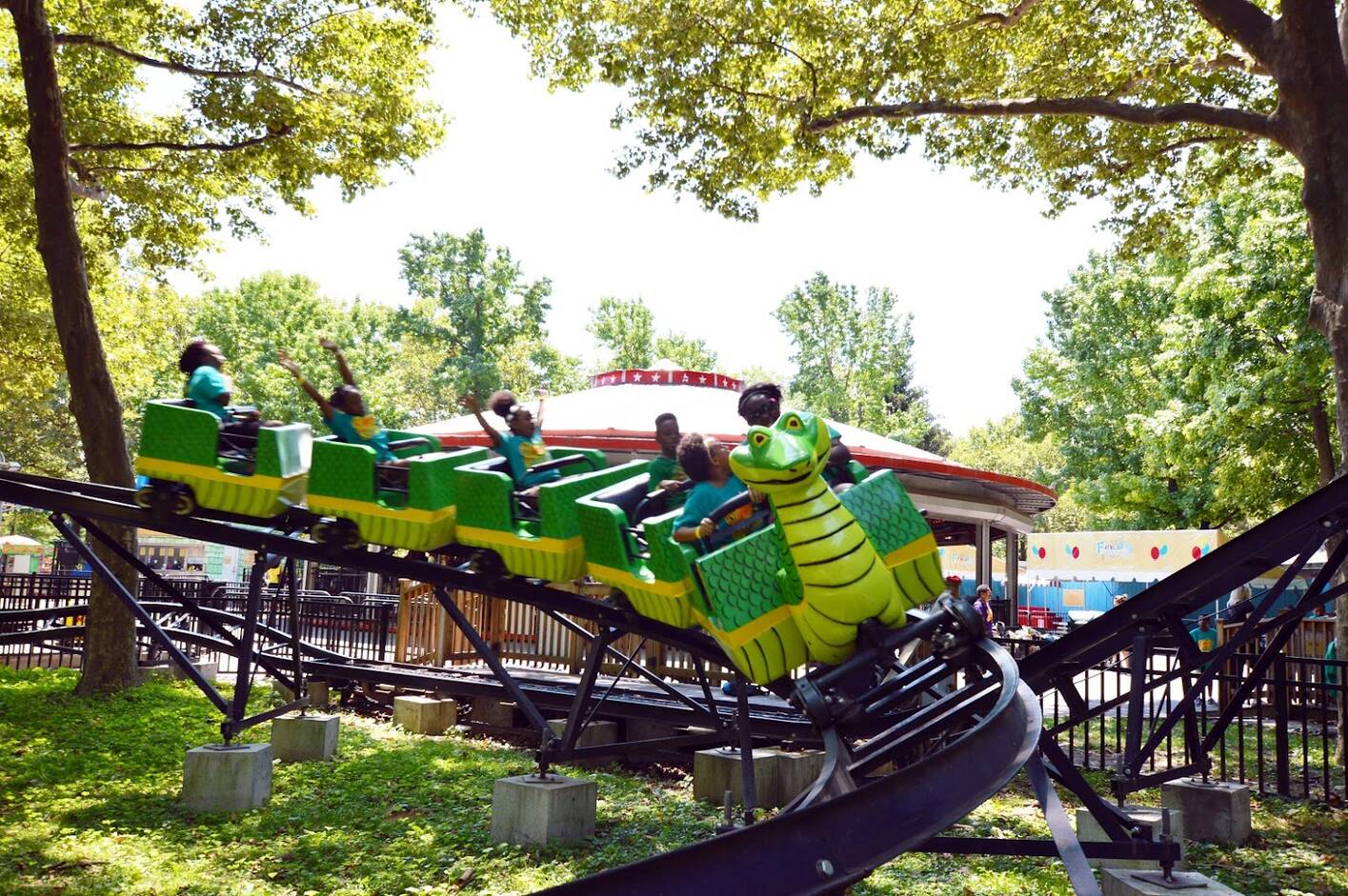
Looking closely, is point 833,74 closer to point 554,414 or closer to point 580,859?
point 554,414

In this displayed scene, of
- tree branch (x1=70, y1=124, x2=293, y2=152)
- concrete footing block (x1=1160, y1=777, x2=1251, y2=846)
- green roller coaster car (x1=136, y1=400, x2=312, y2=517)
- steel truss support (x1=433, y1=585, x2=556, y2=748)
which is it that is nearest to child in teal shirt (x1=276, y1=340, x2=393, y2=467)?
green roller coaster car (x1=136, y1=400, x2=312, y2=517)

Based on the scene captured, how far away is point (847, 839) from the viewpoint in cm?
246

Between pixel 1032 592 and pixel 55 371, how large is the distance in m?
31.2

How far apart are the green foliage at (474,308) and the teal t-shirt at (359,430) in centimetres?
3634

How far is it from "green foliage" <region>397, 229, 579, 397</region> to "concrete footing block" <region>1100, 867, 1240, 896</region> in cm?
3864

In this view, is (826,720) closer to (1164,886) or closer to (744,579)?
(744,579)

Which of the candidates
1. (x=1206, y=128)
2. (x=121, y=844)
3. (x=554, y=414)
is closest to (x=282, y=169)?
(x=554, y=414)

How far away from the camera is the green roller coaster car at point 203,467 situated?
529cm

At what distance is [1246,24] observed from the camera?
783cm

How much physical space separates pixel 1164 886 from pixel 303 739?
656 centimetres

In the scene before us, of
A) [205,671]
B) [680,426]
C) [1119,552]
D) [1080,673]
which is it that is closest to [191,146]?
[205,671]

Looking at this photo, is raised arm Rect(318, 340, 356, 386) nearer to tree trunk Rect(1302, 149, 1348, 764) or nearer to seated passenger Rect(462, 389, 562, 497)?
seated passenger Rect(462, 389, 562, 497)

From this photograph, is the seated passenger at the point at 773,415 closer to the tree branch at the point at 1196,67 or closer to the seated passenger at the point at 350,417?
the seated passenger at the point at 350,417

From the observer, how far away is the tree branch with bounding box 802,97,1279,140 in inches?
320
